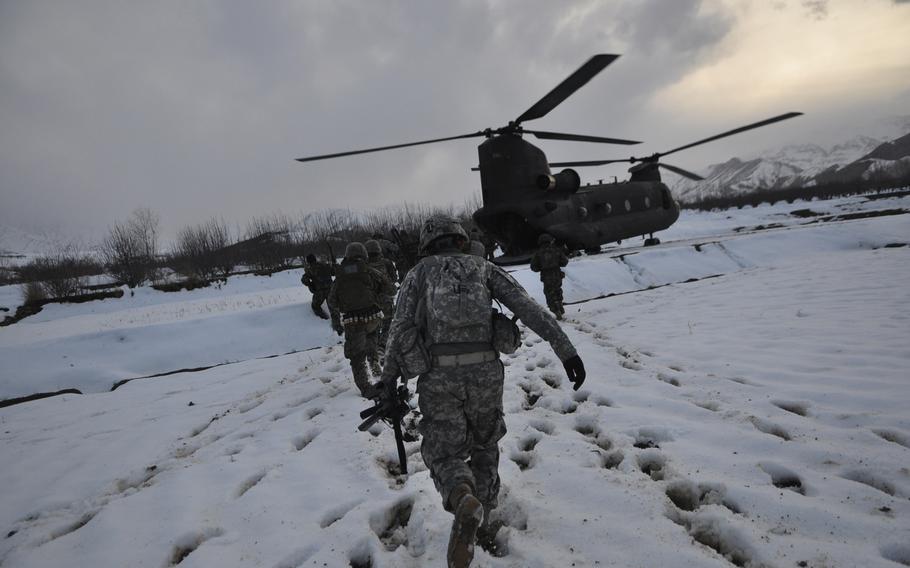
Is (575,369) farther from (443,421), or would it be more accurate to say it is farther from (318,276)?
(318,276)

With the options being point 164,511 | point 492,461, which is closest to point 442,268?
point 492,461

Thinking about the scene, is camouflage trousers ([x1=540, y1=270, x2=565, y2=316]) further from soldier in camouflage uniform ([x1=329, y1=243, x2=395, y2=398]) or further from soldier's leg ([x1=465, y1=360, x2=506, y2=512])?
soldier's leg ([x1=465, y1=360, x2=506, y2=512])

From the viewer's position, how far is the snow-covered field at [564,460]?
2.47 meters

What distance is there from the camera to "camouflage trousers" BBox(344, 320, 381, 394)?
18.3 ft

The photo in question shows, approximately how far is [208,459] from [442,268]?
351 cm

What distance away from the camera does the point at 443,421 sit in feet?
8.34

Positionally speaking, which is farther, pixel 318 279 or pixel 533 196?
pixel 533 196

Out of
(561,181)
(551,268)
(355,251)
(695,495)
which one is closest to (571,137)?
(561,181)

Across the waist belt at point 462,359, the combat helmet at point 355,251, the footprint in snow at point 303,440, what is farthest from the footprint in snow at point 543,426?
the combat helmet at point 355,251

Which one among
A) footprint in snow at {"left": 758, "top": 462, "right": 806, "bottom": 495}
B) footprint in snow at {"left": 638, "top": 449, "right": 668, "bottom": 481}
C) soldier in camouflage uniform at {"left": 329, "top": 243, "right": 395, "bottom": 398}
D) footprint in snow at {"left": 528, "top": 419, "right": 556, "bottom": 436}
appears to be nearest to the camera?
footprint in snow at {"left": 758, "top": 462, "right": 806, "bottom": 495}

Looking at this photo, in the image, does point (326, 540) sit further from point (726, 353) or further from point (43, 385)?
point (43, 385)

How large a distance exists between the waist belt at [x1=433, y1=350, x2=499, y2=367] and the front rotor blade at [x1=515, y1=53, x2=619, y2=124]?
A: 20.1 ft

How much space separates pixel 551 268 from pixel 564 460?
592 centimetres

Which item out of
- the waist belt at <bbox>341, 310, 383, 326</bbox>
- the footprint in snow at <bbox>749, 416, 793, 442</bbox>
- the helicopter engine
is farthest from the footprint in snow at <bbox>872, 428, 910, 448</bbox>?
the helicopter engine
